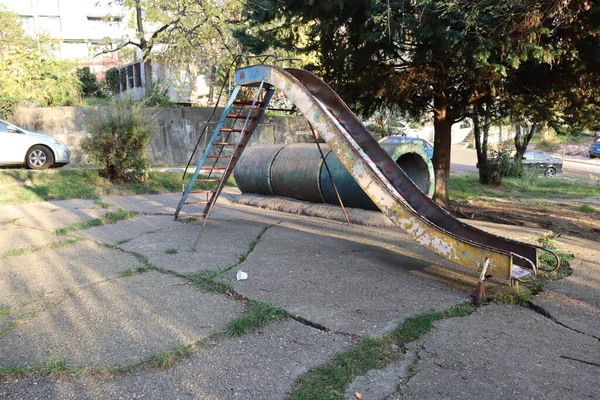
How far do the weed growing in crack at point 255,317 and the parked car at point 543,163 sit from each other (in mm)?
23693

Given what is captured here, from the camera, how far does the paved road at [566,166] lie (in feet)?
90.2

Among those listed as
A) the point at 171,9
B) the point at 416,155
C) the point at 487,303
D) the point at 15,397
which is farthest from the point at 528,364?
the point at 171,9

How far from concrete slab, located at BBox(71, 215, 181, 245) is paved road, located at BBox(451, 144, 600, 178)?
70.0ft

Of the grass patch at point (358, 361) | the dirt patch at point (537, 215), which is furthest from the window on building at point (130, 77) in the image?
the grass patch at point (358, 361)

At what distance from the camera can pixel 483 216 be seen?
33.8ft

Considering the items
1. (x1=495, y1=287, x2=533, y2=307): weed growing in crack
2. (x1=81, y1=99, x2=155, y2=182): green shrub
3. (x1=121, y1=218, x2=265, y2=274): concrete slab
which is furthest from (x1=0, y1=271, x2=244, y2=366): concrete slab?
(x1=81, y1=99, x2=155, y2=182): green shrub

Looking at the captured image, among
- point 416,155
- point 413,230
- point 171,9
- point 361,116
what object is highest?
point 171,9

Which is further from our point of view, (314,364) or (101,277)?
(101,277)

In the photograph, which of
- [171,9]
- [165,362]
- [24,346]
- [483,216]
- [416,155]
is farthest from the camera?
[171,9]

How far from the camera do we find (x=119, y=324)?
3820 millimetres

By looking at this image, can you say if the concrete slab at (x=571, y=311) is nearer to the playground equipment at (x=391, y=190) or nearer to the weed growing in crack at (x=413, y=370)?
the playground equipment at (x=391, y=190)

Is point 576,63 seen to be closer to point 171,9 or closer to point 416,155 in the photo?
point 416,155

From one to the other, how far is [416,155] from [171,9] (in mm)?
15169

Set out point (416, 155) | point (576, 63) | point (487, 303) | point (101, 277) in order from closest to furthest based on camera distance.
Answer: point (487, 303)
point (101, 277)
point (576, 63)
point (416, 155)
